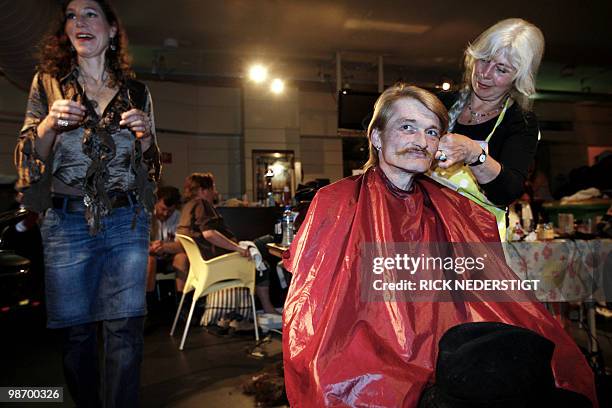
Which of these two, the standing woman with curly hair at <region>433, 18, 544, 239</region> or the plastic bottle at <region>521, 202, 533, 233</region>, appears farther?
the plastic bottle at <region>521, 202, 533, 233</region>

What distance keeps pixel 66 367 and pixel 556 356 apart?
55.0 inches

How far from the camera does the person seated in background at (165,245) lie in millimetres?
4363

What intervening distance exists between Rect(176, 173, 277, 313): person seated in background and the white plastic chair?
9cm

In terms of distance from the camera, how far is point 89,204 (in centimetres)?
142

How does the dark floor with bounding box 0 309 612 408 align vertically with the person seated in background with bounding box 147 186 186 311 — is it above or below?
below

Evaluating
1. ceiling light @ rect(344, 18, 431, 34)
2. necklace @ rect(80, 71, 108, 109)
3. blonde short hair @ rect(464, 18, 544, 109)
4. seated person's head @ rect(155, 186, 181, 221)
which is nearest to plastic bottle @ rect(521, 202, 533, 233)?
blonde short hair @ rect(464, 18, 544, 109)

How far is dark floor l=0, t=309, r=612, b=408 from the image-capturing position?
237 cm

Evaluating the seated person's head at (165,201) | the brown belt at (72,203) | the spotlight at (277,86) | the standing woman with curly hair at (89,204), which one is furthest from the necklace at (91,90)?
the spotlight at (277,86)

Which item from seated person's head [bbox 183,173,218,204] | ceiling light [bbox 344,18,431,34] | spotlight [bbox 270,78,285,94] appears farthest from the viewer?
spotlight [bbox 270,78,285,94]

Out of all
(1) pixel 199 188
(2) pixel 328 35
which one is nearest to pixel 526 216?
(1) pixel 199 188

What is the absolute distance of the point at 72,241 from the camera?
57.2 inches

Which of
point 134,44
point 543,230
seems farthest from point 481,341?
point 134,44

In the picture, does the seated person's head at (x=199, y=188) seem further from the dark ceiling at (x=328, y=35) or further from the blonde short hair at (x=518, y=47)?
the blonde short hair at (x=518, y=47)

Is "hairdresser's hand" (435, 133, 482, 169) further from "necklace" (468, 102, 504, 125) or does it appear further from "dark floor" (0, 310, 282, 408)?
"dark floor" (0, 310, 282, 408)
